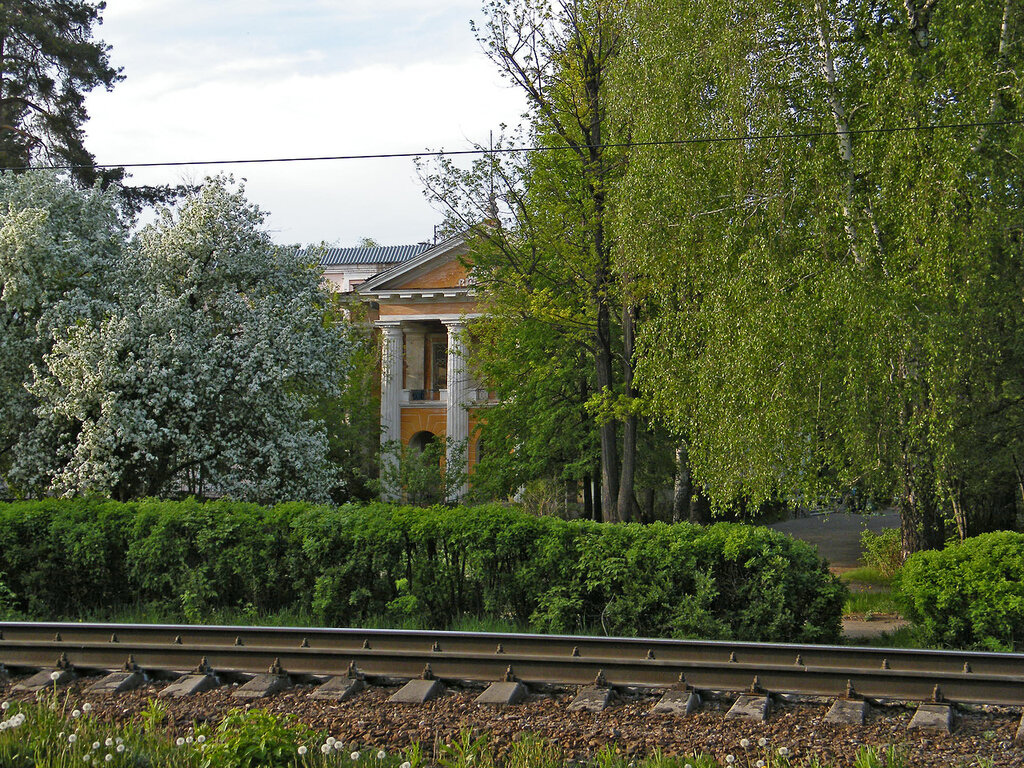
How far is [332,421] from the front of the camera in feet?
122

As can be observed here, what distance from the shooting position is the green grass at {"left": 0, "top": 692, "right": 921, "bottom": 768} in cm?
597

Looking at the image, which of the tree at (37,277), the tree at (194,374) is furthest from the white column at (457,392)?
the tree at (37,277)

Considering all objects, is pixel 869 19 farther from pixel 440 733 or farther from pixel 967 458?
pixel 440 733

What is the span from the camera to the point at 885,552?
64.1ft

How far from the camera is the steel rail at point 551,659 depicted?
25.8 feet

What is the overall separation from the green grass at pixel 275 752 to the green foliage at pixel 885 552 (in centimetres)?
1316

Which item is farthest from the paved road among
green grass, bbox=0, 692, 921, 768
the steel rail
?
green grass, bbox=0, 692, 921, 768

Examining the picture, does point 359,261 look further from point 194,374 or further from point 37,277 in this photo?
point 194,374

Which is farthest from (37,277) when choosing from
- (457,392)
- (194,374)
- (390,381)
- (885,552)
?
(390,381)

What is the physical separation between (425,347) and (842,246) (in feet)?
112

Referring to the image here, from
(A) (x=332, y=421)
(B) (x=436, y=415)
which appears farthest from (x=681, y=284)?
(B) (x=436, y=415)

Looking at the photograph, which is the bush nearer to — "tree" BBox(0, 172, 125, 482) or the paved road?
the paved road

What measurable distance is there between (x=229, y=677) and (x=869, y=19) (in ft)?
44.1

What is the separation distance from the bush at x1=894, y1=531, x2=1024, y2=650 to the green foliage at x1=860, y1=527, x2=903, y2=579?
824cm
